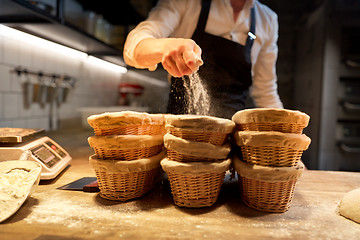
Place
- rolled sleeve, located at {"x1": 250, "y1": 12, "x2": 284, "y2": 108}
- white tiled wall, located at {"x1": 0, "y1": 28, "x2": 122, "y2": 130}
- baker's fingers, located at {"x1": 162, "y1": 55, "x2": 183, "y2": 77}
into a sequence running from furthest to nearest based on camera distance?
white tiled wall, located at {"x1": 0, "y1": 28, "x2": 122, "y2": 130} < rolled sleeve, located at {"x1": 250, "y1": 12, "x2": 284, "y2": 108} < baker's fingers, located at {"x1": 162, "y1": 55, "x2": 183, "y2": 77}

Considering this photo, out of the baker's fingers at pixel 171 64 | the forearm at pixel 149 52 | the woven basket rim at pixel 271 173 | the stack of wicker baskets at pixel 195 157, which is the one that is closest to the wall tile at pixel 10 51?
the forearm at pixel 149 52

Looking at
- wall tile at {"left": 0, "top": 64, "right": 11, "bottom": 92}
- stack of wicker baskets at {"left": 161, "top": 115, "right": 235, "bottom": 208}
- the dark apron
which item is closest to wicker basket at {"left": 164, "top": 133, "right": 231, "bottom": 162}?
stack of wicker baskets at {"left": 161, "top": 115, "right": 235, "bottom": 208}

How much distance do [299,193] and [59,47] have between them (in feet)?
7.41

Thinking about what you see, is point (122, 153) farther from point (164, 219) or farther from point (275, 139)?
point (275, 139)

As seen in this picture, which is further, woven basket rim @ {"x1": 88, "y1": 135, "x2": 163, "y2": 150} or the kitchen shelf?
the kitchen shelf

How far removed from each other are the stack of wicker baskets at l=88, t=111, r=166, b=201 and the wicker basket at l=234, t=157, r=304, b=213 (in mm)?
313

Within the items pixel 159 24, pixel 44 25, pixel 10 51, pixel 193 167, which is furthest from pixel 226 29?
pixel 10 51

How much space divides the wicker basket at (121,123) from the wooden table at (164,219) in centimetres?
23

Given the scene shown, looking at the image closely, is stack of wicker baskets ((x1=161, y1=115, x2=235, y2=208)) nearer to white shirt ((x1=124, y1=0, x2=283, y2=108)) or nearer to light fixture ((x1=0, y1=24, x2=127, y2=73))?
white shirt ((x1=124, y1=0, x2=283, y2=108))

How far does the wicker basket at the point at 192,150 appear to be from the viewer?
779mm

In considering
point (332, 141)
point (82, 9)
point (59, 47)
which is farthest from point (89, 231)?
point (332, 141)

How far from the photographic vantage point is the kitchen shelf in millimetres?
1399

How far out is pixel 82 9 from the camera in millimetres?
2623

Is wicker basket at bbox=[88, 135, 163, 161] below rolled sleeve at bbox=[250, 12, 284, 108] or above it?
below
